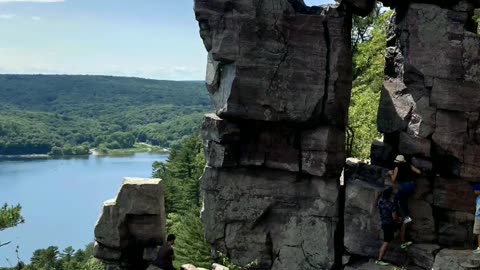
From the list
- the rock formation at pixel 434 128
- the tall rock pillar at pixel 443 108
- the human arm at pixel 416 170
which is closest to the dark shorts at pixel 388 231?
the rock formation at pixel 434 128

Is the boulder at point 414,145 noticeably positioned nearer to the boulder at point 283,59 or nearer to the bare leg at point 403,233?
the boulder at point 283,59

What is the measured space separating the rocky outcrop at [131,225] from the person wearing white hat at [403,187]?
6556 mm

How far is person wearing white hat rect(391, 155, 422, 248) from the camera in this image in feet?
48.2

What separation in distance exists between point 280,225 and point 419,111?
520cm

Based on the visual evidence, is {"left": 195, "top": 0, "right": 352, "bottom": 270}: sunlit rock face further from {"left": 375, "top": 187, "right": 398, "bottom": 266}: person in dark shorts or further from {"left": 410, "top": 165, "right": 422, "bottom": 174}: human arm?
{"left": 410, "top": 165, "right": 422, "bottom": 174}: human arm

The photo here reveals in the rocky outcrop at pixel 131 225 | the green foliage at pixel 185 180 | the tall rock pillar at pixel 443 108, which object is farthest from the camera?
the green foliage at pixel 185 180

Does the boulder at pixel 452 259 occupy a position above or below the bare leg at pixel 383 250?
above

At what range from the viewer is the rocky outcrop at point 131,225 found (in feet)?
50.6

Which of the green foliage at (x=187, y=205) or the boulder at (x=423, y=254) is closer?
the boulder at (x=423, y=254)

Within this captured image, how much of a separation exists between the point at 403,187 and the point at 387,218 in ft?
3.22

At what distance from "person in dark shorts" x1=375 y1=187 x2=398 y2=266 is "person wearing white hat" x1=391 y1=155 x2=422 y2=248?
27cm

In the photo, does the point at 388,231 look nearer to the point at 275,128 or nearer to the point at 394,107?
the point at 394,107

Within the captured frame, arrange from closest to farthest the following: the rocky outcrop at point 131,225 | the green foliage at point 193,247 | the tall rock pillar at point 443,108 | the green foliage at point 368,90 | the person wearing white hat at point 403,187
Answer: the tall rock pillar at point 443,108
the person wearing white hat at point 403,187
the rocky outcrop at point 131,225
the green foliage at point 193,247
the green foliage at point 368,90

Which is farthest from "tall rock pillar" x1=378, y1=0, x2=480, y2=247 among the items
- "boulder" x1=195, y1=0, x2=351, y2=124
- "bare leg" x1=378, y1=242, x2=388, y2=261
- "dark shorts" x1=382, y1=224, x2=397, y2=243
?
"boulder" x1=195, y1=0, x2=351, y2=124
